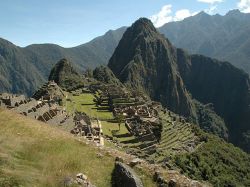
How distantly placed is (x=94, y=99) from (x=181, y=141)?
32969 mm

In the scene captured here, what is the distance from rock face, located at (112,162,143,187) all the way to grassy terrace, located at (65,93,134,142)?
4649 centimetres

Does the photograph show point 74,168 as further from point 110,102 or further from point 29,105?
point 110,102

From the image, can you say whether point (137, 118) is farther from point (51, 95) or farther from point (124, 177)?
point (124, 177)

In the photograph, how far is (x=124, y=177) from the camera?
18234mm

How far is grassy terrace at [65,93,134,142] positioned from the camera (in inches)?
2718

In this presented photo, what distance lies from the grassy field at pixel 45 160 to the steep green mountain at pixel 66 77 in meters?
111

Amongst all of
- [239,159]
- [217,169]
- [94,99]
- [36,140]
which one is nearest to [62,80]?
[94,99]

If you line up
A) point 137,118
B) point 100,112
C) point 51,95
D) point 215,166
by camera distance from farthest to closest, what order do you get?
point 51,95, point 100,112, point 137,118, point 215,166

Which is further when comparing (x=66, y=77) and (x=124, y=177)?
(x=66, y=77)

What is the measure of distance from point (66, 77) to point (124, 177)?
143896mm

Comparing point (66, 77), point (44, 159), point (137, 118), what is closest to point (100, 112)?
point (137, 118)

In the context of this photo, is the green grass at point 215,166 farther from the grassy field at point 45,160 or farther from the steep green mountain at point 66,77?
the steep green mountain at point 66,77

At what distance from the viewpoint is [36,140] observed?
22438mm

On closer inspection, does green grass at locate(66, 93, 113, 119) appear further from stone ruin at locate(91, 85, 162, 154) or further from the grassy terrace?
stone ruin at locate(91, 85, 162, 154)
